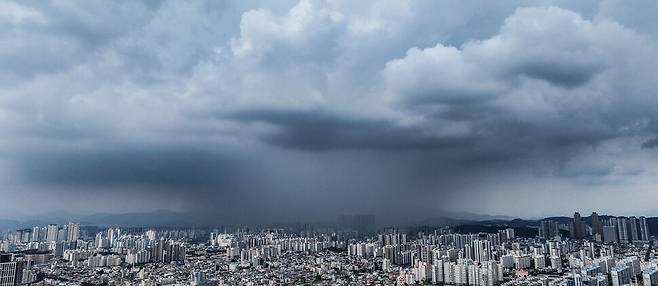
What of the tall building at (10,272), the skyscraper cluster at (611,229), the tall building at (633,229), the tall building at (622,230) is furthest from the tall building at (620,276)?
the tall building at (633,229)

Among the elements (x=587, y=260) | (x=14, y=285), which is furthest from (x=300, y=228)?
(x=14, y=285)

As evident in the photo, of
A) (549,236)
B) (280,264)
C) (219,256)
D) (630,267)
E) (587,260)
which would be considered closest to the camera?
(630,267)

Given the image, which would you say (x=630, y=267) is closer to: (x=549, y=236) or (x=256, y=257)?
(x=256, y=257)

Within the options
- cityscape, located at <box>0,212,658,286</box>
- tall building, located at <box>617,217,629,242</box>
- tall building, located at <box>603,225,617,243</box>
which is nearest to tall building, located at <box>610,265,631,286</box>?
cityscape, located at <box>0,212,658,286</box>

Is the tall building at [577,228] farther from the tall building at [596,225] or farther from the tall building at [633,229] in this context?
the tall building at [633,229]

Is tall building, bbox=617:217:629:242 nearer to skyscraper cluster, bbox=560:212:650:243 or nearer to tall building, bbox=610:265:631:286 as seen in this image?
skyscraper cluster, bbox=560:212:650:243

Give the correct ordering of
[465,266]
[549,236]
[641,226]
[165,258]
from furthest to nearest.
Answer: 1. [549,236]
2. [641,226]
3. [165,258]
4. [465,266]

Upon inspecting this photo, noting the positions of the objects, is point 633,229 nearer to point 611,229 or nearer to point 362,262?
point 611,229

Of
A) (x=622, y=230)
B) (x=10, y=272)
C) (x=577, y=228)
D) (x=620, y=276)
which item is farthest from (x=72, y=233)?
(x=622, y=230)

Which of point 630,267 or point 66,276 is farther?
point 66,276
